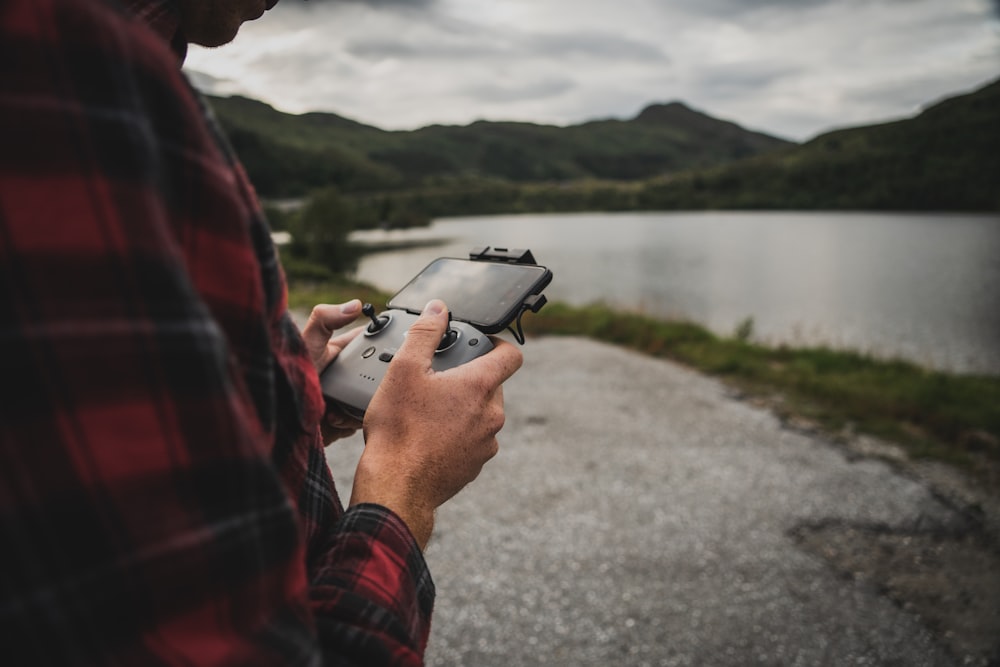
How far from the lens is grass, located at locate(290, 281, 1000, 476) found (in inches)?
258

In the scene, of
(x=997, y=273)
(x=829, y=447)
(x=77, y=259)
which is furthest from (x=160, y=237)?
(x=997, y=273)

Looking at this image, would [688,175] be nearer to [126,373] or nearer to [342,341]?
[342,341]

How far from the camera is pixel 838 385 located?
8367mm

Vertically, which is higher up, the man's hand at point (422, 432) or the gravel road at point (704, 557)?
the man's hand at point (422, 432)

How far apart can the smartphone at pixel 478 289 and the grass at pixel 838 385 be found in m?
6.65

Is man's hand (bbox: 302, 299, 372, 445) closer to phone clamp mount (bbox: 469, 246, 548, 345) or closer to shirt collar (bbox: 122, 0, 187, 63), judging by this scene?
phone clamp mount (bbox: 469, 246, 548, 345)

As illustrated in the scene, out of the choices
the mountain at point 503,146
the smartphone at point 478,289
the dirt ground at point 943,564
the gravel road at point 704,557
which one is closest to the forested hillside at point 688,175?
the mountain at point 503,146

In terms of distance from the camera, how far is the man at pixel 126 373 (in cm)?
33

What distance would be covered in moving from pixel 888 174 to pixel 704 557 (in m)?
76.3

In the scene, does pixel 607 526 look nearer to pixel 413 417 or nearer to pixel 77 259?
pixel 413 417

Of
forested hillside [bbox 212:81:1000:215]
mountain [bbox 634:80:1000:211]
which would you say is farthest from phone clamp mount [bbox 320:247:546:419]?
mountain [bbox 634:80:1000:211]

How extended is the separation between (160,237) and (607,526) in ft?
15.7

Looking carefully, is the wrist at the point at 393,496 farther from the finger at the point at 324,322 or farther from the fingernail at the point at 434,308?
the finger at the point at 324,322

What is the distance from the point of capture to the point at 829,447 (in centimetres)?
627
